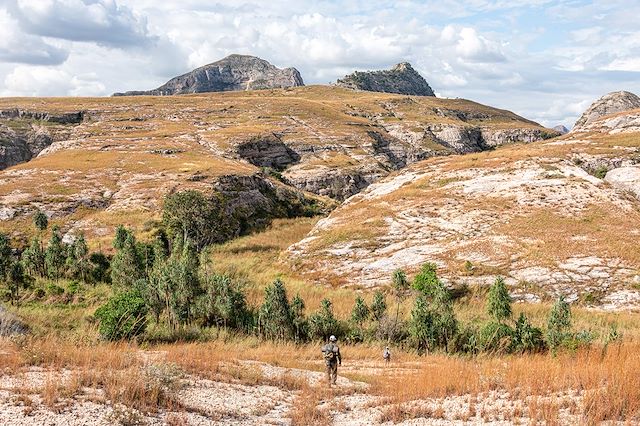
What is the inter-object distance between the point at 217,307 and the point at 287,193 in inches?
2271

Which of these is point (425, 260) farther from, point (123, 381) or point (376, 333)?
point (123, 381)

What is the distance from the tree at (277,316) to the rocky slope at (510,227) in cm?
1279

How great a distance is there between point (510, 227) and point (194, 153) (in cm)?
7949

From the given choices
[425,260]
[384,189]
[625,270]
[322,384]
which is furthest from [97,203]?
[625,270]

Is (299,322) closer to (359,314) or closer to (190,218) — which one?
(359,314)

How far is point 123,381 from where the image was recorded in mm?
11617

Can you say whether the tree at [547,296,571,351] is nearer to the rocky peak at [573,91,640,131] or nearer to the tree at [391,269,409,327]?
the tree at [391,269,409,327]

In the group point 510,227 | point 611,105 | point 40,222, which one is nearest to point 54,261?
point 40,222

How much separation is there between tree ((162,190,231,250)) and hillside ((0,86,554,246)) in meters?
4.79

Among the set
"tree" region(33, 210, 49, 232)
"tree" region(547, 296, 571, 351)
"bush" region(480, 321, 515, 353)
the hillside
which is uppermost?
the hillside

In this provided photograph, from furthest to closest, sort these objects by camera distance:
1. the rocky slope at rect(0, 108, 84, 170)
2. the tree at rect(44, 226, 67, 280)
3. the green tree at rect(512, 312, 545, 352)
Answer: the rocky slope at rect(0, 108, 84, 170)
the tree at rect(44, 226, 67, 280)
the green tree at rect(512, 312, 545, 352)

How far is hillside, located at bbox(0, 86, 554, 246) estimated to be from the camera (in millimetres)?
68500

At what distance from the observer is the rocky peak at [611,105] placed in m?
171

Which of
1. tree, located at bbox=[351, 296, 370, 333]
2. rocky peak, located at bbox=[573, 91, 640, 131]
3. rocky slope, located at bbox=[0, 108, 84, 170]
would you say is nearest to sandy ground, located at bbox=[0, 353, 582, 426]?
tree, located at bbox=[351, 296, 370, 333]
